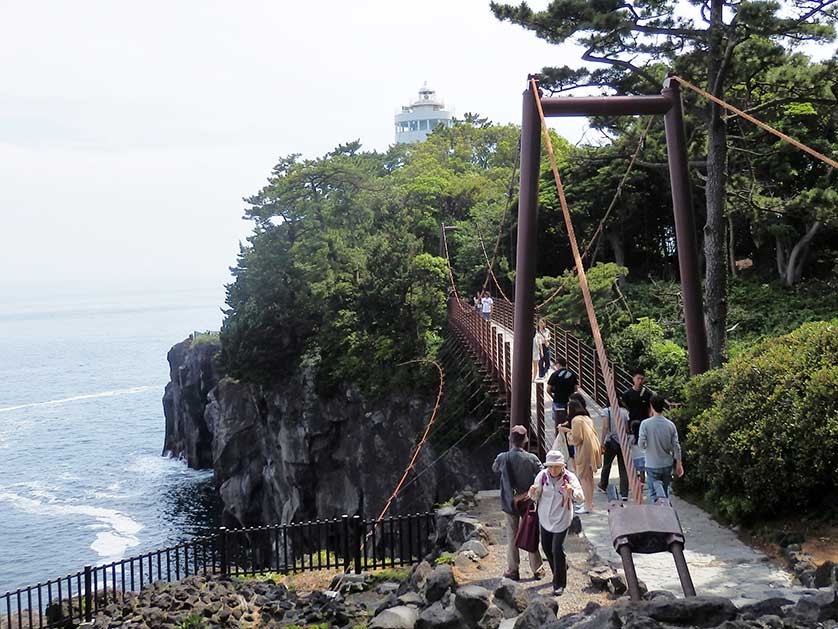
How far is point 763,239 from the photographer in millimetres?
28688

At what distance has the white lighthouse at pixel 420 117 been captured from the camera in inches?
4560

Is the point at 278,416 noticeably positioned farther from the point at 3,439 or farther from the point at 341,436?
the point at 3,439

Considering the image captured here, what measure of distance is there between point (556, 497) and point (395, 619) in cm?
181

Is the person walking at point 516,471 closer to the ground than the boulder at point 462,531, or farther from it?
farther from it

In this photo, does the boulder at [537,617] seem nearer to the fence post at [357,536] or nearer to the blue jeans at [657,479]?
the blue jeans at [657,479]

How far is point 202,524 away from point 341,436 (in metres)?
12.4

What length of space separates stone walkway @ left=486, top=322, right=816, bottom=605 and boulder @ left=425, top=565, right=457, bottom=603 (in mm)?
1648

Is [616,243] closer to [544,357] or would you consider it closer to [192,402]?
[544,357]

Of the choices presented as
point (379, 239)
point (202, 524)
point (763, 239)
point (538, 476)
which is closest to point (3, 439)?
point (202, 524)

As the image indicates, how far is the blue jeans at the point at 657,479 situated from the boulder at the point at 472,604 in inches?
109

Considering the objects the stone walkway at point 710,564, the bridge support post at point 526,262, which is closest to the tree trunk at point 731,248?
the bridge support post at point 526,262

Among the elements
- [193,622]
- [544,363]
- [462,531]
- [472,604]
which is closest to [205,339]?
[544,363]

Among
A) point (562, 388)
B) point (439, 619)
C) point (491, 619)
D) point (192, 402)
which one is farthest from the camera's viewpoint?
point (192, 402)

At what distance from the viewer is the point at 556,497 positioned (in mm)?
7426
